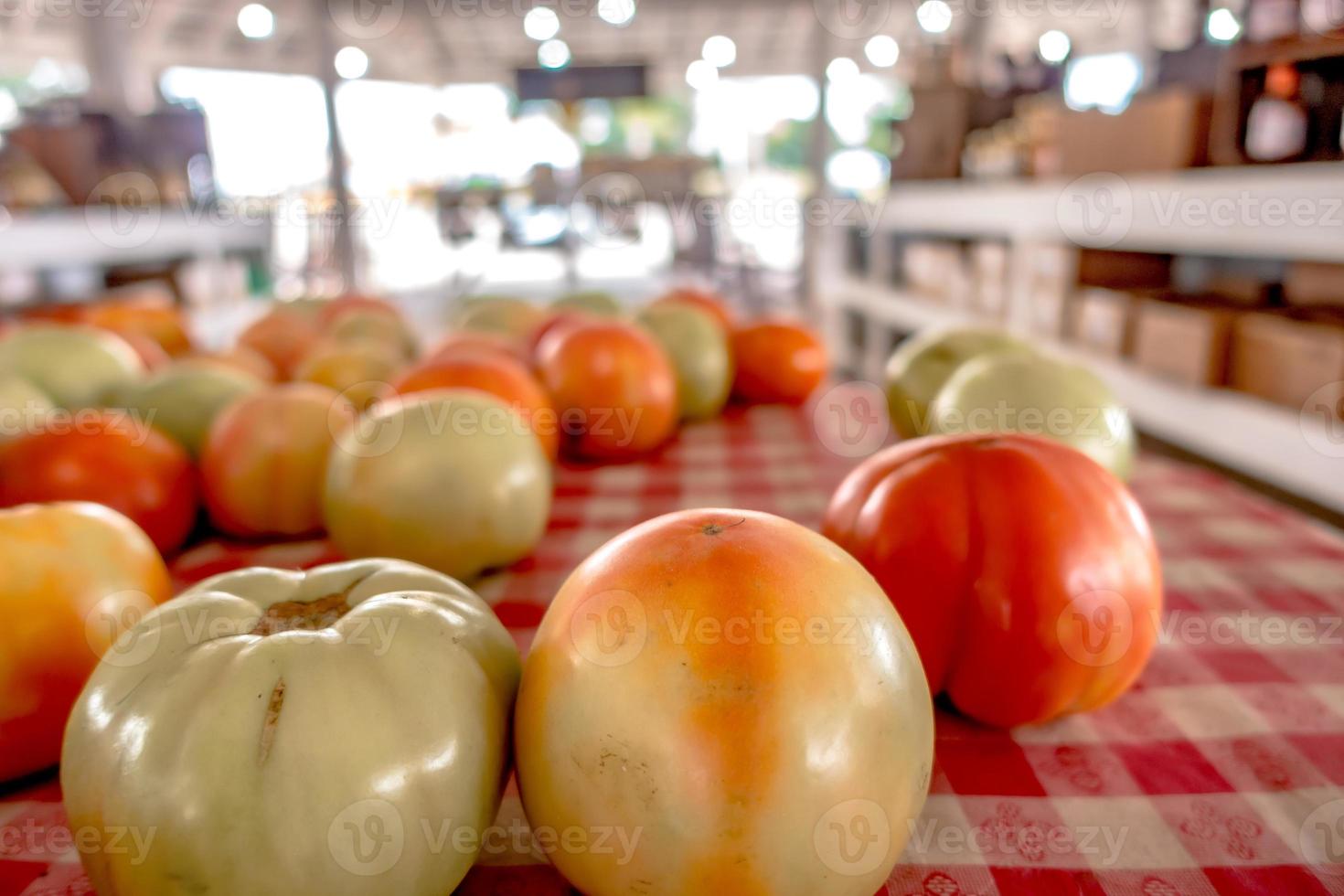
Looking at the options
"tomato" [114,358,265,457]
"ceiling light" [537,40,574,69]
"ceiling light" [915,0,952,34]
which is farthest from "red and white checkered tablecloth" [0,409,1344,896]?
"ceiling light" [537,40,574,69]

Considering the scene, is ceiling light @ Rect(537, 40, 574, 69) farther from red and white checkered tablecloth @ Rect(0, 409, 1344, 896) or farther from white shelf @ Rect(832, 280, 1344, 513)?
red and white checkered tablecloth @ Rect(0, 409, 1344, 896)

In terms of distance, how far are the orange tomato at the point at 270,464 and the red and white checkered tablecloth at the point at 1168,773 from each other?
0.05 metres

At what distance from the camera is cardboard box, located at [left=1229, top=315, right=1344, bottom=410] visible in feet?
4.43

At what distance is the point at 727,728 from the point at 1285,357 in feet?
4.90

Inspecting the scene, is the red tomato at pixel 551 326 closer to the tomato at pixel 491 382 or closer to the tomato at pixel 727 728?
the tomato at pixel 491 382

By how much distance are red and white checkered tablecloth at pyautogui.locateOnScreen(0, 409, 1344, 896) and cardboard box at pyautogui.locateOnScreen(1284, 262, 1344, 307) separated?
1119 millimetres

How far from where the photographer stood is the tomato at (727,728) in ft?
1.23

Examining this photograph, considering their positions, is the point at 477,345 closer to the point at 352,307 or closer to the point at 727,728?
the point at 352,307

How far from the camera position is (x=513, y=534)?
854mm

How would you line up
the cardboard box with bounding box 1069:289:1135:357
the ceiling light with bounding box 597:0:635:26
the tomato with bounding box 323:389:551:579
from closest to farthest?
the tomato with bounding box 323:389:551:579
the cardboard box with bounding box 1069:289:1135:357
the ceiling light with bounding box 597:0:635:26

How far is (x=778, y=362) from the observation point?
1549 mm

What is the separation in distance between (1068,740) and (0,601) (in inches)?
27.2

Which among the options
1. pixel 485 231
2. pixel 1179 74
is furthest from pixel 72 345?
pixel 485 231

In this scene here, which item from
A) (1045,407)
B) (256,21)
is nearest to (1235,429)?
(1045,407)
